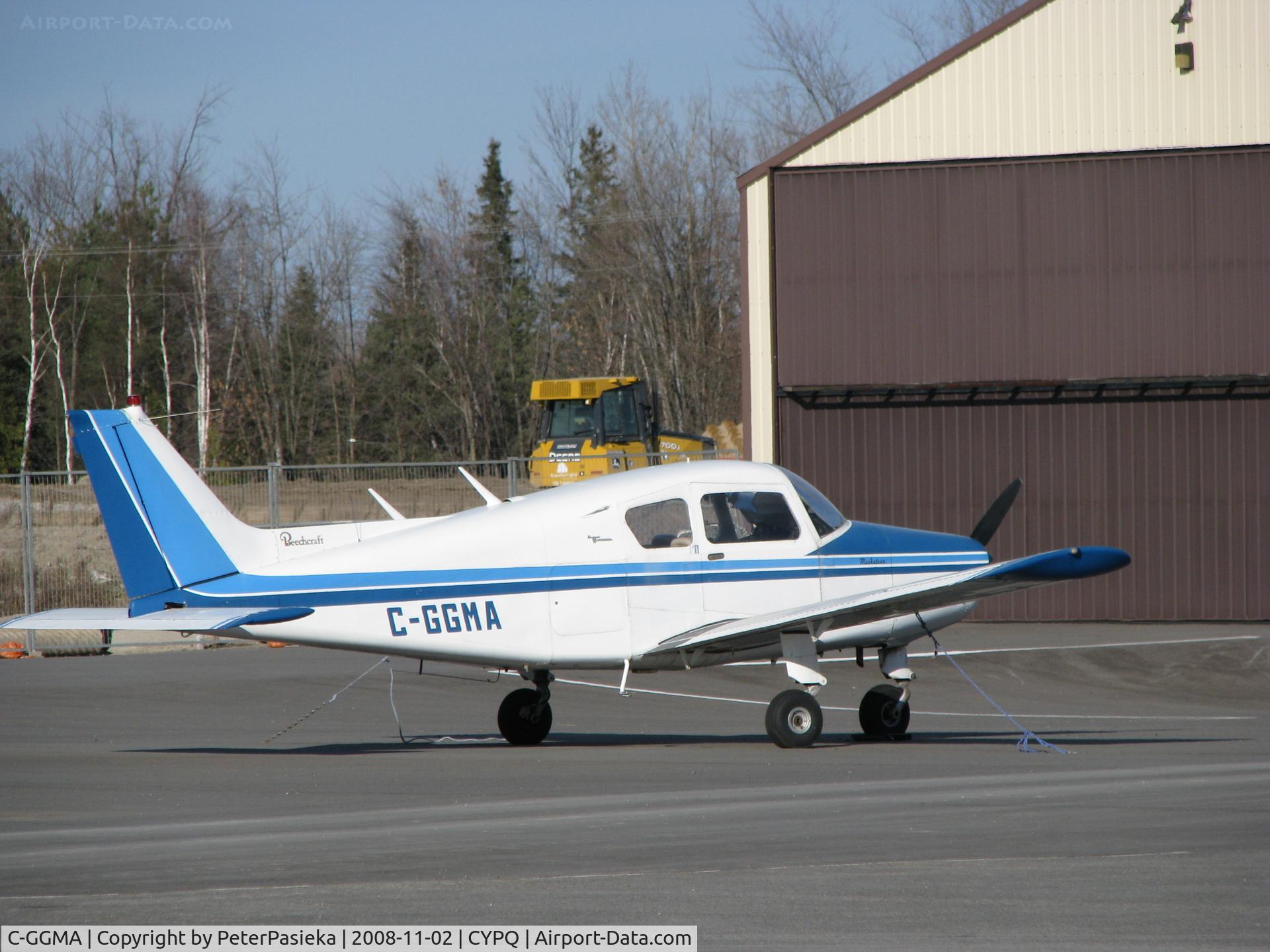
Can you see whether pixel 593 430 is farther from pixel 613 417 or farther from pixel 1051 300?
pixel 1051 300

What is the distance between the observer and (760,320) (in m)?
23.0

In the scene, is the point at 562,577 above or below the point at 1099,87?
below

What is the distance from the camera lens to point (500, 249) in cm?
6172

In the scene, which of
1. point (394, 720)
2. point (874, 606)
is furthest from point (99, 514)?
point (874, 606)

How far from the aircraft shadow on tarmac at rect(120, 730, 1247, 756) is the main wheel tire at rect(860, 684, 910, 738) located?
0.23 ft

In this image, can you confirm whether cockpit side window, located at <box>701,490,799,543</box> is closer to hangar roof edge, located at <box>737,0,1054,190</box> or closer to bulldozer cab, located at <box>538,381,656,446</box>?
hangar roof edge, located at <box>737,0,1054,190</box>

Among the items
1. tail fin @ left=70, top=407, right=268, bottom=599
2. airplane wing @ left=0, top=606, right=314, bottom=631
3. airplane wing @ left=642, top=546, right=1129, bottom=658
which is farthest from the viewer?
tail fin @ left=70, top=407, right=268, bottom=599

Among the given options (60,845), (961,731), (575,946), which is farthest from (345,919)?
(961,731)

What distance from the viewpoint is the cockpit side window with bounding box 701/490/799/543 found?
1126 centimetres

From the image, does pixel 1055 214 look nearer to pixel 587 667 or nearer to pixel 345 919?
pixel 587 667

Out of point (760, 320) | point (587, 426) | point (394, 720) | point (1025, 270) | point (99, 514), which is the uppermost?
point (1025, 270)

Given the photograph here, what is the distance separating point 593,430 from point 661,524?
2257 centimetres

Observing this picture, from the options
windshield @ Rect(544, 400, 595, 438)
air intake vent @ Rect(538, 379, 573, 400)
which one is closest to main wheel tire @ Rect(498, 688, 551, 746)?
windshield @ Rect(544, 400, 595, 438)

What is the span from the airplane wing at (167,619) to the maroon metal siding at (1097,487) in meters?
13.8
